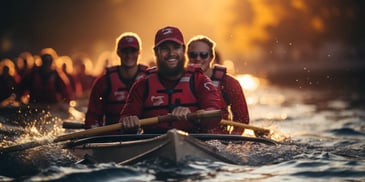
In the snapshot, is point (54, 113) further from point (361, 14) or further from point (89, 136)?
point (361, 14)

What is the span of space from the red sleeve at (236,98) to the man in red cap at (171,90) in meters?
2.03

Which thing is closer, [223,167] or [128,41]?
[223,167]

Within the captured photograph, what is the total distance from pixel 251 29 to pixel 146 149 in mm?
78085

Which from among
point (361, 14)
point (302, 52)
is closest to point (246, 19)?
point (302, 52)

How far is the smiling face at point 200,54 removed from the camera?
1261cm

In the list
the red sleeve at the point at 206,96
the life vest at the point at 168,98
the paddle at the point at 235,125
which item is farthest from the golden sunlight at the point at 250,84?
the life vest at the point at 168,98

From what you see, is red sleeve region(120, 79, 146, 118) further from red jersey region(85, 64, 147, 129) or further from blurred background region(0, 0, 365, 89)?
blurred background region(0, 0, 365, 89)

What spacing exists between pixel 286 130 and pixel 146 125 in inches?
343

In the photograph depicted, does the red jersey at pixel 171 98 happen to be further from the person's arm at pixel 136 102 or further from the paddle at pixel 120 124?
the paddle at pixel 120 124

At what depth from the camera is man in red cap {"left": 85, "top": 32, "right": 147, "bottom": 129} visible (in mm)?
12570

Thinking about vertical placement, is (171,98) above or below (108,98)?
below

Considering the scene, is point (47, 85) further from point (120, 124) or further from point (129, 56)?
point (120, 124)

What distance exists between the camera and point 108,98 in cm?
1266

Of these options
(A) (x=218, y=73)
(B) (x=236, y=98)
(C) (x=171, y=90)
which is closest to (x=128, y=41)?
(A) (x=218, y=73)
